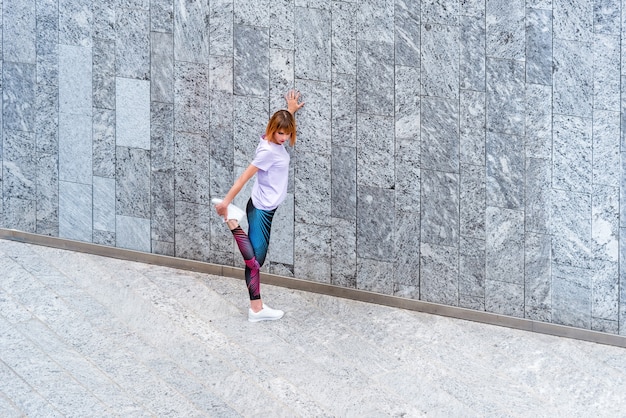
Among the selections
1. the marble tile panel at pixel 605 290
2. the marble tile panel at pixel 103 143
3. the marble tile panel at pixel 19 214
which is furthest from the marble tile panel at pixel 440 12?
the marble tile panel at pixel 19 214

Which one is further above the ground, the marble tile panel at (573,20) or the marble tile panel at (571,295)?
the marble tile panel at (573,20)

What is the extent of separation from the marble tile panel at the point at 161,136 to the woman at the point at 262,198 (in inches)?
58.0

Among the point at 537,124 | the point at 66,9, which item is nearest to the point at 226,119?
the point at 66,9

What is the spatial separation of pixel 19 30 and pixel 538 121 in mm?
6157

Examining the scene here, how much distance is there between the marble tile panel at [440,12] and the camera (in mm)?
11102

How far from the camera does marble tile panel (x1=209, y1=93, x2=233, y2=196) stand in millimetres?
12492

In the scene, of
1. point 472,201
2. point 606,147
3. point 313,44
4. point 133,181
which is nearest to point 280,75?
point 313,44

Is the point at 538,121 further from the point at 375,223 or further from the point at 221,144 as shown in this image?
the point at 221,144

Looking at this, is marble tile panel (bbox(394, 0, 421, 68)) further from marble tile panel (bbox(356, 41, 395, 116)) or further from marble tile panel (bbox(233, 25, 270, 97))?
marble tile panel (bbox(233, 25, 270, 97))

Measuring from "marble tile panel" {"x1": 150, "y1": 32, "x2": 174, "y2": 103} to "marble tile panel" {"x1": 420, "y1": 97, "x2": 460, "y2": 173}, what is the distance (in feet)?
9.70

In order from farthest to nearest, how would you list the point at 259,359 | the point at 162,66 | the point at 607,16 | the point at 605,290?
the point at 162,66 < the point at 605,290 < the point at 259,359 < the point at 607,16

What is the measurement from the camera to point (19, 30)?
13.4 metres

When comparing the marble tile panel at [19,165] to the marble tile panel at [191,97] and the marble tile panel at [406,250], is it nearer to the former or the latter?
the marble tile panel at [191,97]

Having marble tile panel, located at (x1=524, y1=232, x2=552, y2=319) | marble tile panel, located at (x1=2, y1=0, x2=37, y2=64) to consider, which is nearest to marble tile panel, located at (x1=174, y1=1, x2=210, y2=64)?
marble tile panel, located at (x1=2, y1=0, x2=37, y2=64)
